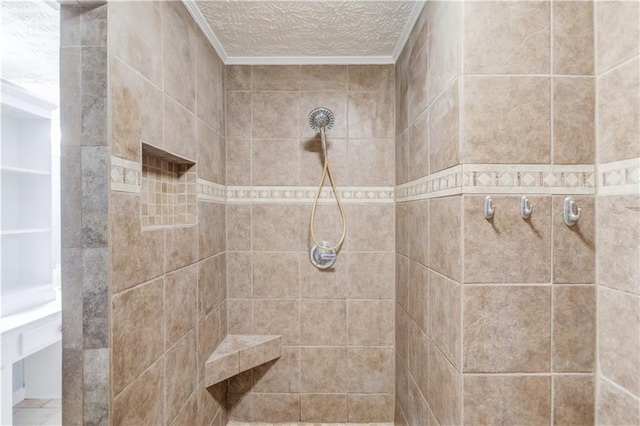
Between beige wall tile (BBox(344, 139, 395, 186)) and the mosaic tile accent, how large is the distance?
966 millimetres

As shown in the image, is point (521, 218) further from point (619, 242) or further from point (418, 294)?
point (418, 294)

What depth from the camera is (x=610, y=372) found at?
3.49ft

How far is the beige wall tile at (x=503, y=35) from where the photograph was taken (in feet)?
3.59

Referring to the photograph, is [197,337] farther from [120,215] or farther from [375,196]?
[375,196]

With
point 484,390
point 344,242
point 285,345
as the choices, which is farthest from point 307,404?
point 484,390

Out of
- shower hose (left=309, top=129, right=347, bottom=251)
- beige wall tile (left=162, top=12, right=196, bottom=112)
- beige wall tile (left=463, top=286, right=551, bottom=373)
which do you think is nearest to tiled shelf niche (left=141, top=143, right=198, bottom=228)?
beige wall tile (left=162, top=12, right=196, bottom=112)

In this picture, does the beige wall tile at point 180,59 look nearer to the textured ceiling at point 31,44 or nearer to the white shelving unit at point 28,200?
the textured ceiling at point 31,44

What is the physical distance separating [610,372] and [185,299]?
5.31 ft

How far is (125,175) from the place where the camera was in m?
1.05

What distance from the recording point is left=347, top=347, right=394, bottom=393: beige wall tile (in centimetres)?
212

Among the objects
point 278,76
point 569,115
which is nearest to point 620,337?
point 569,115

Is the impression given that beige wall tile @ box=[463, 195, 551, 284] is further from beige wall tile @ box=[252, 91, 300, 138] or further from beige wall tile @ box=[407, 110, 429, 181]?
beige wall tile @ box=[252, 91, 300, 138]

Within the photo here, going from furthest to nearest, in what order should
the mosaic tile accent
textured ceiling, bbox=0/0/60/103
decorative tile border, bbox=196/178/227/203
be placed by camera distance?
decorative tile border, bbox=196/178/227/203 → the mosaic tile accent → textured ceiling, bbox=0/0/60/103

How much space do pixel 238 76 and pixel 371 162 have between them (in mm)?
1015
